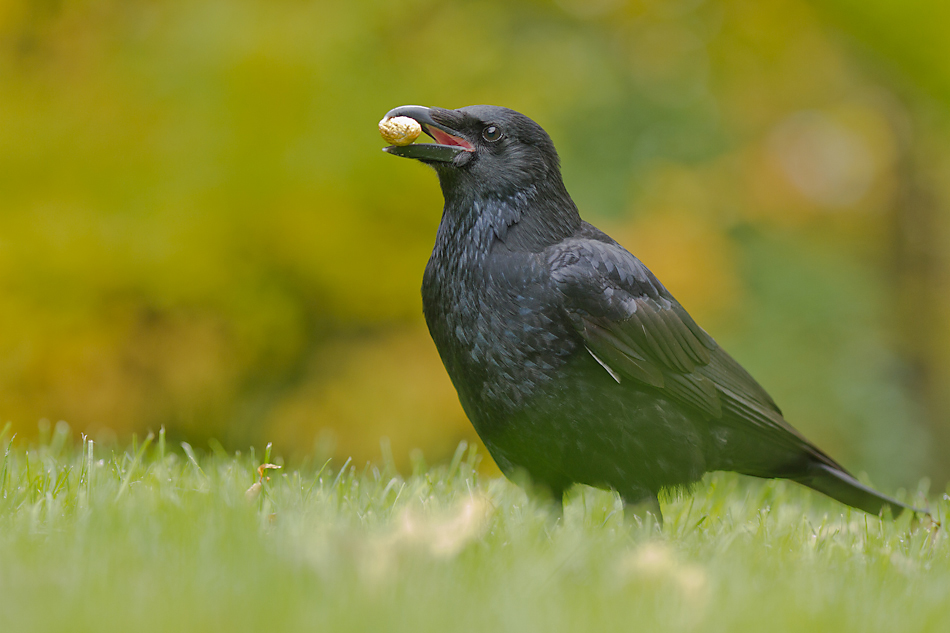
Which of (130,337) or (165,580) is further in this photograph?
(130,337)

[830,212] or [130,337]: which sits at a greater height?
[830,212]

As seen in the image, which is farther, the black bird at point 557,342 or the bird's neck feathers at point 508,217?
the bird's neck feathers at point 508,217

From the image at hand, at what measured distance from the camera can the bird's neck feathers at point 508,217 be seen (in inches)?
118

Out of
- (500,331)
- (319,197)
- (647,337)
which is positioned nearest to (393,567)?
(500,331)

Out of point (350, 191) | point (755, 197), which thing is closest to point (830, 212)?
point (755, 197)

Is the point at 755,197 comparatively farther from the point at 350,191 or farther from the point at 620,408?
the point at 620,408

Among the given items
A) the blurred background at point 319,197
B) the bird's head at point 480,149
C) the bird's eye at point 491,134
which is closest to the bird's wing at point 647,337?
the bird's head at point 480,149

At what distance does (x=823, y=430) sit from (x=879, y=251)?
2.20 meters

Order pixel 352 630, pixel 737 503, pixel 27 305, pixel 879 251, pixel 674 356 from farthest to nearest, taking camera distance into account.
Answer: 1. pixel 879 251
2. pixel 27 305
3. pixel 737 503
4. pixel 674 356
5. pixel 352 630

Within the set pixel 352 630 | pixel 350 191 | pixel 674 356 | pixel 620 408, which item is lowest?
pixel 352 630

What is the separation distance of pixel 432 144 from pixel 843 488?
2.16 metres

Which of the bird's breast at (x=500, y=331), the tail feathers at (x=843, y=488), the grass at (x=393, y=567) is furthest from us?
the tail feathers at (x=843, y=488)

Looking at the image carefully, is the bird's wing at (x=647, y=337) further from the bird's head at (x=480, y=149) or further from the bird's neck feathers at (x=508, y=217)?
the bird's head at (x=480, y=149)

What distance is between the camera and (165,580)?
1692 mm
